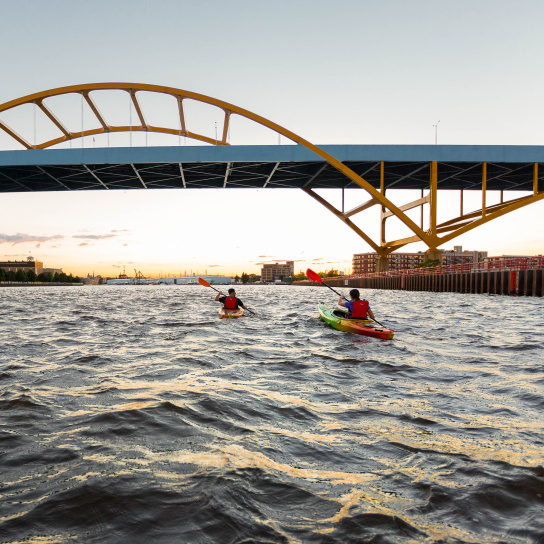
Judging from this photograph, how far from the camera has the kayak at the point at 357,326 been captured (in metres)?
10.9

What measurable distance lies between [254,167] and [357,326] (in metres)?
36.1

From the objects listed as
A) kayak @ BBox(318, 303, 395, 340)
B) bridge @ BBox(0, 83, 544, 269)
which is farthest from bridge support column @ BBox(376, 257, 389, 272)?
kayak @ BBox(318, 303, 395, 340)

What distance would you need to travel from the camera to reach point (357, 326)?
1166 centimetres

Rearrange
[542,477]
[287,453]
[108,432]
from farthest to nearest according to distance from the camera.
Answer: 1. [108,432]
2. [287,453]
3. [542,477]

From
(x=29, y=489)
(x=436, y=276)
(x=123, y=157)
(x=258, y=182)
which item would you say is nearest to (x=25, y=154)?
(x=123, y=157)

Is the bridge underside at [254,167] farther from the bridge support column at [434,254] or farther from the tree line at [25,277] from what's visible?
the tree line at [25,277]

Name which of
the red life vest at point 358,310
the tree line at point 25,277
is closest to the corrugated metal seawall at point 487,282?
the red life vest at point 358,310

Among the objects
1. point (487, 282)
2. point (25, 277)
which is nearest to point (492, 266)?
point (487, 282)

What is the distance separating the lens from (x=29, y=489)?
318cm

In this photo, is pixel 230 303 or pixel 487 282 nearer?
pixel 230 303

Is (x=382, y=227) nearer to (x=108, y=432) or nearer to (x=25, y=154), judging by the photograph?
(x=25, y=154)

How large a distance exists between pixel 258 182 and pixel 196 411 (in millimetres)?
49129

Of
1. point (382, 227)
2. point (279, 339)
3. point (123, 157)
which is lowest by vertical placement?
point (279, 339)

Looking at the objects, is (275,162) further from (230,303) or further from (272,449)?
(272,449)
